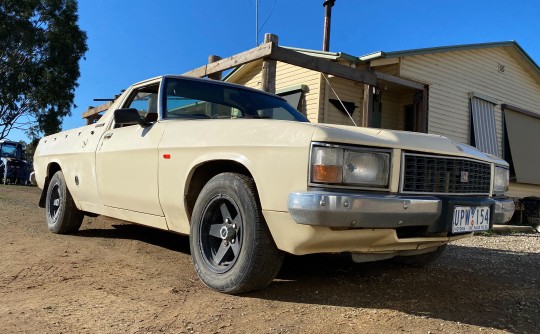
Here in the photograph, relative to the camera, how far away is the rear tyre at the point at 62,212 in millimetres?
5168

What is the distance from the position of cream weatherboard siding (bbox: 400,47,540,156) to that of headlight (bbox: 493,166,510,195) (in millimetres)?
6863

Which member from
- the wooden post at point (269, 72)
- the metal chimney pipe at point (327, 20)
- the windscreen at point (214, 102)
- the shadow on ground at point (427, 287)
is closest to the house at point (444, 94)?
the metal chimney pipe at point (327, 20)

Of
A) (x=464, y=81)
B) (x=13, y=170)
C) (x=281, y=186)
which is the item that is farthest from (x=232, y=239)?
(x=13, y=170)

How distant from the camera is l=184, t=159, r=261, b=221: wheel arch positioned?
3.20 meters

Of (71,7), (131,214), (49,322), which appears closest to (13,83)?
(71,7)

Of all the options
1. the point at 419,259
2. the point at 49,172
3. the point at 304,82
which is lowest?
the point at 419,259

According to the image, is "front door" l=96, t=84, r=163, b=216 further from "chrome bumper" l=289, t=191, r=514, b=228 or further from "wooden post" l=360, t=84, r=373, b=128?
"wooden post" l=360, t=84, r=373, b=128

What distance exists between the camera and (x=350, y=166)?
2.58 m

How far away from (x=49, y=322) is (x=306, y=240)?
1496mm

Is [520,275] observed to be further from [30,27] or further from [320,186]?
[30,27]

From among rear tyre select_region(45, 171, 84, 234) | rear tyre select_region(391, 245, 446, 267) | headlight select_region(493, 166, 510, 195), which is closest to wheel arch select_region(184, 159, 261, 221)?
rear tyre select_region(391, 245, 446, 267)

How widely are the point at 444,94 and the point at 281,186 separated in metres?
9.91

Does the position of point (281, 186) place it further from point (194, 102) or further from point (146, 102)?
point (146, 102)

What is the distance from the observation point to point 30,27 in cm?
2264
